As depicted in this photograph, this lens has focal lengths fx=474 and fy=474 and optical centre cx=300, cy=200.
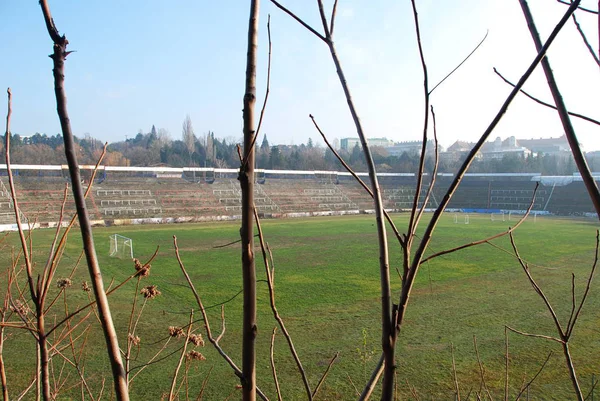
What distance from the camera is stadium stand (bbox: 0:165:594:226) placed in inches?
1251

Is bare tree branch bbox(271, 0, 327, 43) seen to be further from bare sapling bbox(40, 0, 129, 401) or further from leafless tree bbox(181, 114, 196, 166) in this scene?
leafless tree bbox(181, 114, 196, 166)

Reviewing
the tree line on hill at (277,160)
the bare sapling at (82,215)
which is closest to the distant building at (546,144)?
the tree line on hill at (277,160)

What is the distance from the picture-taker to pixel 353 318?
1080 cm

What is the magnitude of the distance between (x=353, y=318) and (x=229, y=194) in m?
30.0

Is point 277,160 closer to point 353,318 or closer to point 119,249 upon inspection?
point 119,249

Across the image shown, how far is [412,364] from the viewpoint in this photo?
8070 mm

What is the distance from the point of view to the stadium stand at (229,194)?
3177cm

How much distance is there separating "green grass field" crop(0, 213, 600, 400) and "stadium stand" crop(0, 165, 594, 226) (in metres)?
10.00

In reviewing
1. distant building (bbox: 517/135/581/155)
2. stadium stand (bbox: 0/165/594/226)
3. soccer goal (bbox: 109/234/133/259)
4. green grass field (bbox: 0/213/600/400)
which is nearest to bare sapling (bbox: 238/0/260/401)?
green grass field (bbox: 0/213/600/400)

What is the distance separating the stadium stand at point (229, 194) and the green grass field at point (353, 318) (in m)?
10.00

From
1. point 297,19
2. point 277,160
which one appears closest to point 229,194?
point 277,160

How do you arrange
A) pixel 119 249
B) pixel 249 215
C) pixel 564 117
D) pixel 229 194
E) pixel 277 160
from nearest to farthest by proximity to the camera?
pixel 249 215, pixel 564 117, pixel 119 249, pixel 229 194, pixel 277 160

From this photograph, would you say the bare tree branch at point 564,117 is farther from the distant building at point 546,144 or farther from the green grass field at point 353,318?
the distant building at point 546,144

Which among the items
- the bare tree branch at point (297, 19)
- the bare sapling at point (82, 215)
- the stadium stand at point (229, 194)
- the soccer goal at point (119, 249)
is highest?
the bare tree branch at point (297, 19)
